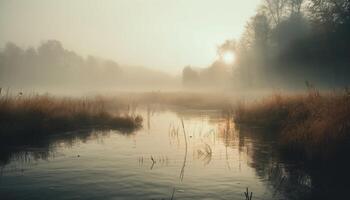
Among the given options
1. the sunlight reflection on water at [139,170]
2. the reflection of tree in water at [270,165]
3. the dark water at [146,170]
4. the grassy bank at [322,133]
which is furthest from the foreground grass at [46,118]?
the grassy bank at [322,133]

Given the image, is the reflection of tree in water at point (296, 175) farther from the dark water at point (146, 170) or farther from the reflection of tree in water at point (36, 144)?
the reflection of tree in water at point (36, 144)

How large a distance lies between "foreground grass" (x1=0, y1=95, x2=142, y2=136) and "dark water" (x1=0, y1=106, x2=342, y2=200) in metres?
0.89

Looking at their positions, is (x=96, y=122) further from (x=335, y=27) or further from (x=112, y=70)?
(x=112, y=70)

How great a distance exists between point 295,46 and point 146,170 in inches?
1314

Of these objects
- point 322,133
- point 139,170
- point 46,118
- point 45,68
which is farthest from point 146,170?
point 45,68

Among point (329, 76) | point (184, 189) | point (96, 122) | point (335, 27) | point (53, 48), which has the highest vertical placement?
point (53, 48)

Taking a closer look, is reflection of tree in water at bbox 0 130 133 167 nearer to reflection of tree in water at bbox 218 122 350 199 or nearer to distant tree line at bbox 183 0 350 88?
reflection of tree in water at bbox 218 122 350 199

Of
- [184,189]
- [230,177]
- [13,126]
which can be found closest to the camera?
[184,189]

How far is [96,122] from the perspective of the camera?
18375 mm

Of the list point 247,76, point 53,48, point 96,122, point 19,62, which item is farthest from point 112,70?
point 96,122

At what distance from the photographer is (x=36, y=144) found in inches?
488

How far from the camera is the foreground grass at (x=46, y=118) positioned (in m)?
13.4

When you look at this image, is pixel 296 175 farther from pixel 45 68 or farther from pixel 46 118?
pixel 45 68

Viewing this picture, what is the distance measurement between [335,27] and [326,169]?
26149 millimetres
